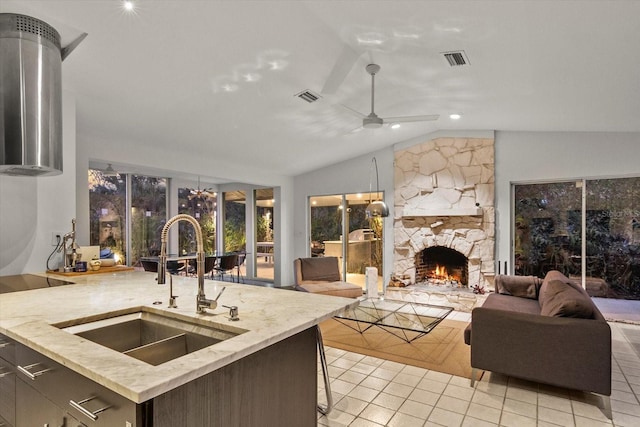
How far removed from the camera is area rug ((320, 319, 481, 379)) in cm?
362

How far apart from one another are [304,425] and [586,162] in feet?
18.4

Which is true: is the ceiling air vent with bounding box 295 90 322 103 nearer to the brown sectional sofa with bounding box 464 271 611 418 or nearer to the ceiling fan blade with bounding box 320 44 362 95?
the ceiling fan blade with bounding box 320 44 362 95

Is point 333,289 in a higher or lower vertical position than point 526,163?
lower

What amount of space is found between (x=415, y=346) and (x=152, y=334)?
316 centimetres

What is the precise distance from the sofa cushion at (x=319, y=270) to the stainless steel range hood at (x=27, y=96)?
405 centimetres

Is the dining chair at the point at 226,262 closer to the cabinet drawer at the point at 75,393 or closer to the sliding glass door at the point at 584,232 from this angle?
the sliding glass door at the point at 584,232

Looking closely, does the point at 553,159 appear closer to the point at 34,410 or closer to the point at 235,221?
the point at 34,410


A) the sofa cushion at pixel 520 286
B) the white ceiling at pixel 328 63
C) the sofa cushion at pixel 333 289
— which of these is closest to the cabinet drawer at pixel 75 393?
the white ceiling at pixel 328 63

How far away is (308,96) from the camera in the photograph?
423 cm

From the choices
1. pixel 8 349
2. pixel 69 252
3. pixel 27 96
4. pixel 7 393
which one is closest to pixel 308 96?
pixel 27 96

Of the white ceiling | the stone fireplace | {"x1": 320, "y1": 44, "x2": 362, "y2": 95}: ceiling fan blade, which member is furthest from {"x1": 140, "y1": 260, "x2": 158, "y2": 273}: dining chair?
the stone fireplace

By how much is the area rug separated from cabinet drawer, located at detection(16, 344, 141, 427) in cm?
305

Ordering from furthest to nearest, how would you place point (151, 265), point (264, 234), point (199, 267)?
point (264, 234)
point (151, 265)
point (199, 267)

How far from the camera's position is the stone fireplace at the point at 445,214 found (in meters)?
5.96
